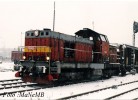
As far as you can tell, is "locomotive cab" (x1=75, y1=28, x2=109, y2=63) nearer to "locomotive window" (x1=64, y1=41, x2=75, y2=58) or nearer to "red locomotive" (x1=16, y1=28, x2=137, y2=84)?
"red locomotive" (x1=16, y1=28, x2=137, y2=84)

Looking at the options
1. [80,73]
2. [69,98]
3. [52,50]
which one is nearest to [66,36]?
[52,50]

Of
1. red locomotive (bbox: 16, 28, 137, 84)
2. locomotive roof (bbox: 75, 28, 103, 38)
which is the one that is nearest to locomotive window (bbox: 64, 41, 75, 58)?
red locomotive (bbox: 16, 28, 137, 84)

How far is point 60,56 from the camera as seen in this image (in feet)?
50.2

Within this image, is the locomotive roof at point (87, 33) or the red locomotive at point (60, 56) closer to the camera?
the red locomotive at point (60, 56)

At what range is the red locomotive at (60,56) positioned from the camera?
46.5 feet

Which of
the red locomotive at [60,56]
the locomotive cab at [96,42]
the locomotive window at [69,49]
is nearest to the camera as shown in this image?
the red locomotive at [60,56]

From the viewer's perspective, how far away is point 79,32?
19828mm

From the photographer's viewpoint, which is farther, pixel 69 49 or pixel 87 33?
pixel 87 33

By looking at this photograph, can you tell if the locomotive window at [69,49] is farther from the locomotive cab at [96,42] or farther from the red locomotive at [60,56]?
the locomotive cab at [96,42]

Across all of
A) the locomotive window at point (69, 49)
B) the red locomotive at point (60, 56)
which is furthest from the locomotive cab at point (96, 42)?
the locomotive window at point (69, 49)

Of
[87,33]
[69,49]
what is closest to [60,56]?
[69,49]

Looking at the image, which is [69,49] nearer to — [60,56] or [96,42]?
[60,56]

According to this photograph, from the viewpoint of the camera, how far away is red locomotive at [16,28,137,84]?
14172 millimetres

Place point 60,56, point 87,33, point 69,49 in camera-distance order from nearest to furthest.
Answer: point 60,56 < point 69,49 < point 87,33
